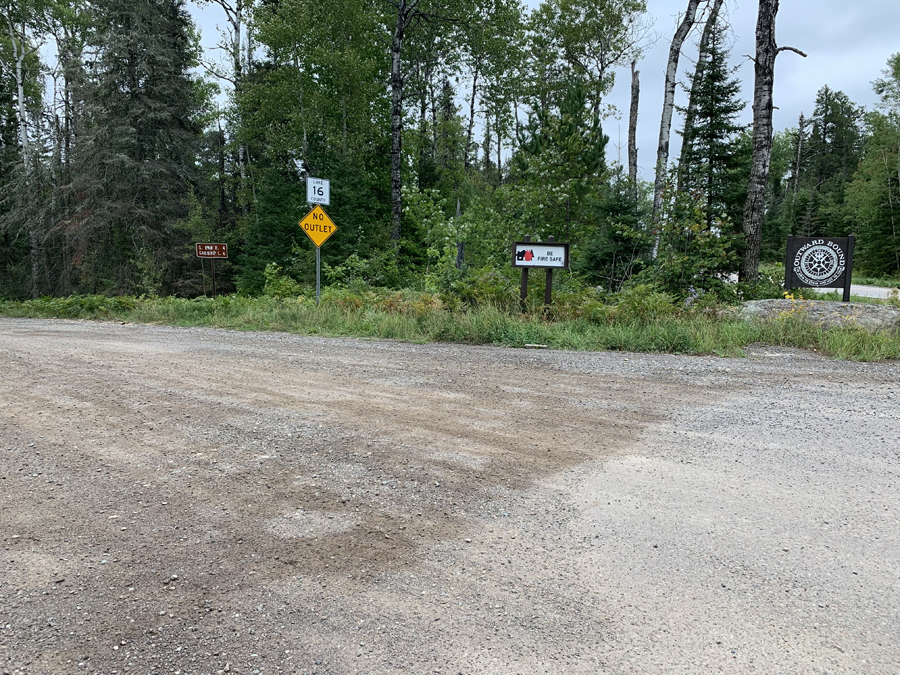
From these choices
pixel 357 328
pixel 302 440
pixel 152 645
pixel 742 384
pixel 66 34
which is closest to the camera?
pixel 152 645

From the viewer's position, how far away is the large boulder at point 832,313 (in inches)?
324

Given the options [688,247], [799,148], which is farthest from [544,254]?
[799,148]

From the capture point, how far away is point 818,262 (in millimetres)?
10258

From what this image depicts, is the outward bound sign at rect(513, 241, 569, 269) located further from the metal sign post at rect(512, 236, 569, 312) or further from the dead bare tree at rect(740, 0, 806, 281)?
the dead bare tree at rect(740, 0, 806, 281)

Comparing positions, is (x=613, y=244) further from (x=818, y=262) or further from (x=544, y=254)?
(x=544, y=254)

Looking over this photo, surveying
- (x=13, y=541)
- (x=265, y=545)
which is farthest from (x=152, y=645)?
(x=13, y=541)

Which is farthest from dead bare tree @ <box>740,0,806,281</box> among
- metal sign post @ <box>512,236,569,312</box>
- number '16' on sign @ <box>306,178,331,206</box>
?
number '16' on sign @ <box>306,178,331,206</box>

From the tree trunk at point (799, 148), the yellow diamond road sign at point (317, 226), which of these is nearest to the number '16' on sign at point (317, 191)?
the yellow diamond road sign at point (317, 226)

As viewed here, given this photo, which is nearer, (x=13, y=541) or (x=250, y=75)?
(x=13, y=541)

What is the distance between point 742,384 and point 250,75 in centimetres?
2578

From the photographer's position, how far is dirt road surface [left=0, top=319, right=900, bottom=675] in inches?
78.1

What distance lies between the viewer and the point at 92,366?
6559 mm

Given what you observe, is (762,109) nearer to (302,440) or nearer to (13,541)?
(302,440)

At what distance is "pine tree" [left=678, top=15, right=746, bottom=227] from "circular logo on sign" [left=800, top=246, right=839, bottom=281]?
12411 millimetres
